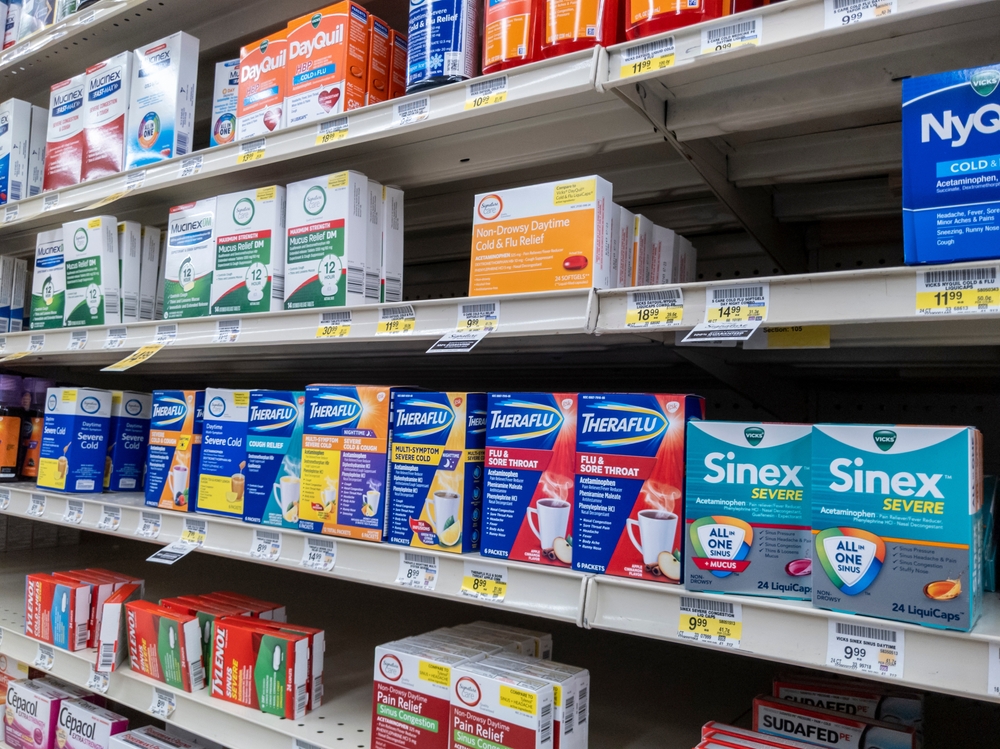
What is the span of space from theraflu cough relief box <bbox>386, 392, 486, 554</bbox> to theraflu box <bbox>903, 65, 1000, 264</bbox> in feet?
2.40

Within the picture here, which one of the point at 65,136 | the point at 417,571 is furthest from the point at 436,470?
the point at 65,136

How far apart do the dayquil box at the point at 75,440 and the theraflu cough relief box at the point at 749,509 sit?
174 centimetres

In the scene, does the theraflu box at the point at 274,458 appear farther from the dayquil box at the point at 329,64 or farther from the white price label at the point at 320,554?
the dayquil box at the point at 329,64

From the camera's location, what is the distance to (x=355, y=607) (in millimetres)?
2264

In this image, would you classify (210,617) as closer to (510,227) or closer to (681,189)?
(510,227)

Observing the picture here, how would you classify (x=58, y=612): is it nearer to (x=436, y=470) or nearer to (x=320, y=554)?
(x=320, y=554)

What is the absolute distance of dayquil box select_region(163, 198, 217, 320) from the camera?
178 centimetres

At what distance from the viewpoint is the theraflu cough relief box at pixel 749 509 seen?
0.97 metres

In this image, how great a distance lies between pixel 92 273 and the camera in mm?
2037

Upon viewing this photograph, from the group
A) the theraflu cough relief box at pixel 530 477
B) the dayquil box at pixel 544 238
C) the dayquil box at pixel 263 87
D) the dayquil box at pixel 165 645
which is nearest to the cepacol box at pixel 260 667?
the dayquil box at pixel 165 645

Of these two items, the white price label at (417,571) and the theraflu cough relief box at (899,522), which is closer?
the theraflu cough relief box at (899,522)

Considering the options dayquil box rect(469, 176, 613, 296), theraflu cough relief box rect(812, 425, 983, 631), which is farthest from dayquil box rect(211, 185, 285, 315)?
theraflu cough relief box rect(812, 425, 983, 631)

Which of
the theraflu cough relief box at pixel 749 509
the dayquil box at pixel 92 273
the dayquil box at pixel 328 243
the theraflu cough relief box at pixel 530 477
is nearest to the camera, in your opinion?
the theraflu cough relief box at pixel 749 509

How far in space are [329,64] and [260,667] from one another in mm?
1253
